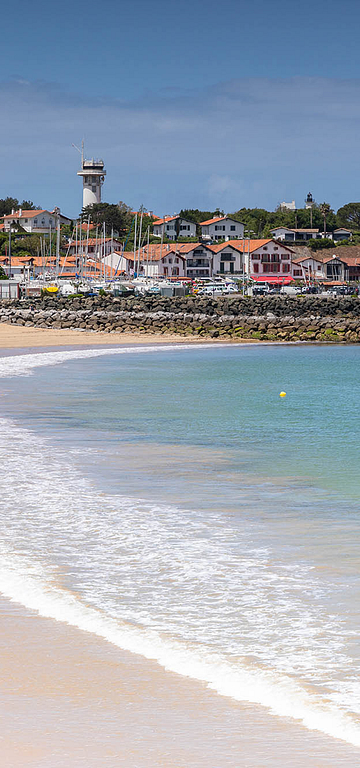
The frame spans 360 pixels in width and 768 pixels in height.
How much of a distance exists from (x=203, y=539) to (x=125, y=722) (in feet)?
14.0

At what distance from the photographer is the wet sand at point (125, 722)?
472cm

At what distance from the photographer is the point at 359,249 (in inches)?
6339

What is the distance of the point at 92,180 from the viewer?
626 feet

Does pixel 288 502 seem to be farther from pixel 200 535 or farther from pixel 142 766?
pixel 142 766

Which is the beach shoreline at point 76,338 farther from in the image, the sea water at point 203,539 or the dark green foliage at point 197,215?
the dark green foliage at point 197,215

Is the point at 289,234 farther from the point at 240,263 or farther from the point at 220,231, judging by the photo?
the point at 240,263

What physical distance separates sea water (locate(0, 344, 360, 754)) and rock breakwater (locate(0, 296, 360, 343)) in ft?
116

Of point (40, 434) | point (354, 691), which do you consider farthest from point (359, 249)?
point (354, 691)

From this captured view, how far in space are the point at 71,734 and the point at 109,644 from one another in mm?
1412

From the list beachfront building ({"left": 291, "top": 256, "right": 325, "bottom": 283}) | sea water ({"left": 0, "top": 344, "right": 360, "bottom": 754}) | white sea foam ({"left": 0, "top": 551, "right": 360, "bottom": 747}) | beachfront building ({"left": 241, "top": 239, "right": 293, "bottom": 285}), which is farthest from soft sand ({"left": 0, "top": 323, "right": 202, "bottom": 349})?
beachfront building ({"left": 291, "top": 256, "right": 325, "bottom": 283})

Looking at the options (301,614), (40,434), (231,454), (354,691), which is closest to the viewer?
A: (354,691)

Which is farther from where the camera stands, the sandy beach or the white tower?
the white tower

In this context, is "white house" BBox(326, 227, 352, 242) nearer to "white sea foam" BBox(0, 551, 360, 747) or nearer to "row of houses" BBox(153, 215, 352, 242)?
"row of houses" BBox(153, 215, 352, 242)

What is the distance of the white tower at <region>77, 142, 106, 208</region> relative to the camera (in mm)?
189625
